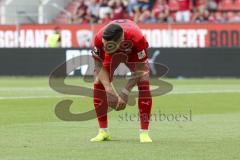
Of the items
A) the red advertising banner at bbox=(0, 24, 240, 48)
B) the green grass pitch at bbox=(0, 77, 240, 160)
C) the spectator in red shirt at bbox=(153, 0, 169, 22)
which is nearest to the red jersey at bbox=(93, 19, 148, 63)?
the green grass pitch at bbox=(0, 77, 240, 160)

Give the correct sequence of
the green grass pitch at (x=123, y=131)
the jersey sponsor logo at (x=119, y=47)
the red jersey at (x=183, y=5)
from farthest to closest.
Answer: the red jersey at (x=183, y=5) → the jersey sponsor logo at (x=119, y=47) → the green grass pitch at (x=123, y=131)

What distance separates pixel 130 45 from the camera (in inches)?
436

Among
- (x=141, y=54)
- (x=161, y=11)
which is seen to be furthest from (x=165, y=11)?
(x=141, y=54)

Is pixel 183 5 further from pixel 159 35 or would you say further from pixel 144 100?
pixel 144 100

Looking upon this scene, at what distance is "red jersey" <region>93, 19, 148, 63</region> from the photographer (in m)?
11.0

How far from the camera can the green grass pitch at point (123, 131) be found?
9906mm

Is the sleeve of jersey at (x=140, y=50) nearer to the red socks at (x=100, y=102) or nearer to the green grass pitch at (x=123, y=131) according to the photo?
the red socks at (x=100, y=102)

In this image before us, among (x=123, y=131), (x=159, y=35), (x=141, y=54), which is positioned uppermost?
(x=141, y=54)

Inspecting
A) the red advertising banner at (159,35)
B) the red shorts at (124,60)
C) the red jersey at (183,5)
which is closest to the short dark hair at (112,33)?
the red shorts at (124,60)

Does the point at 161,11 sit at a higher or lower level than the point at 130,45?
lower

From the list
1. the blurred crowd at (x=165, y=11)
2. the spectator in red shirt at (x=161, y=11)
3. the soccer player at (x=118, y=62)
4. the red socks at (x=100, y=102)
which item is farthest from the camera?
the spectator in red shirt at (x=161, y=11)

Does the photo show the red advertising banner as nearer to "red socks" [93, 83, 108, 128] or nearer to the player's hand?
"red socks" [93, 83, 108, 128]

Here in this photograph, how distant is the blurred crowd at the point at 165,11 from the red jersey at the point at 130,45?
23641 millimetres

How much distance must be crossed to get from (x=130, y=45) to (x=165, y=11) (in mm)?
24917
